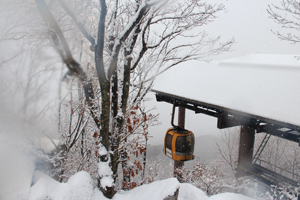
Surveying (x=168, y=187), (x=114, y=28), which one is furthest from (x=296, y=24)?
(x=168, y=187)

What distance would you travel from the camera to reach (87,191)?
11.0 ft

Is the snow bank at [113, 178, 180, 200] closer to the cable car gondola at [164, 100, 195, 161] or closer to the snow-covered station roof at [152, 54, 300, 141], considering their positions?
the cable car gondola at [164, 100, 195, 161]

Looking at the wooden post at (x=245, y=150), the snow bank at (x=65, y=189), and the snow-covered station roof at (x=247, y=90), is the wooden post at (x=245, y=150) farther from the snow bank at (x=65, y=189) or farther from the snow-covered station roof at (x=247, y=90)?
the snow bank at (x=65, y=189)

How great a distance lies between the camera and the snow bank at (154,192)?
3.35m

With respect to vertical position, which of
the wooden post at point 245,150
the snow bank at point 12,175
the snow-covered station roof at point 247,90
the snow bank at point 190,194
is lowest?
the snow bank at point 190,194

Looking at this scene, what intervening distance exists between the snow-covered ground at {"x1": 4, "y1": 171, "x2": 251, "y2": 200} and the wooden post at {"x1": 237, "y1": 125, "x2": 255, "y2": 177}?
2.01m

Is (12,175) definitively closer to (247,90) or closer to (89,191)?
(89,191)

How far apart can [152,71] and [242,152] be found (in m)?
3.79

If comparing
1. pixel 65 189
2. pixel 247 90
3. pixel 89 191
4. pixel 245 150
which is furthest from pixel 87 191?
pixel 245 150

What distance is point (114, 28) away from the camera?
4.48 metres

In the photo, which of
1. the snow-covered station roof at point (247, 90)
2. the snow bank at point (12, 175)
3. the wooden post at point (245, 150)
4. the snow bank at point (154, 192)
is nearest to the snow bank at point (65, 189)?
the snow bank at point (12, 175)

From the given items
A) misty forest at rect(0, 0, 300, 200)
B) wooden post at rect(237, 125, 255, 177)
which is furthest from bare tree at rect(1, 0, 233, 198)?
wooden post at rect(237, 125, 255, 177)

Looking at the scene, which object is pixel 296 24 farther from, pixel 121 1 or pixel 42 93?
pixel 42 93

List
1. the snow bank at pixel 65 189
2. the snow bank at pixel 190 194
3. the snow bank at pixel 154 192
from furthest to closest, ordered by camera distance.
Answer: the snow bank at pixel 190 194 < the snow bank at pixel 154 192 < the snow bank at pixel 65 189
